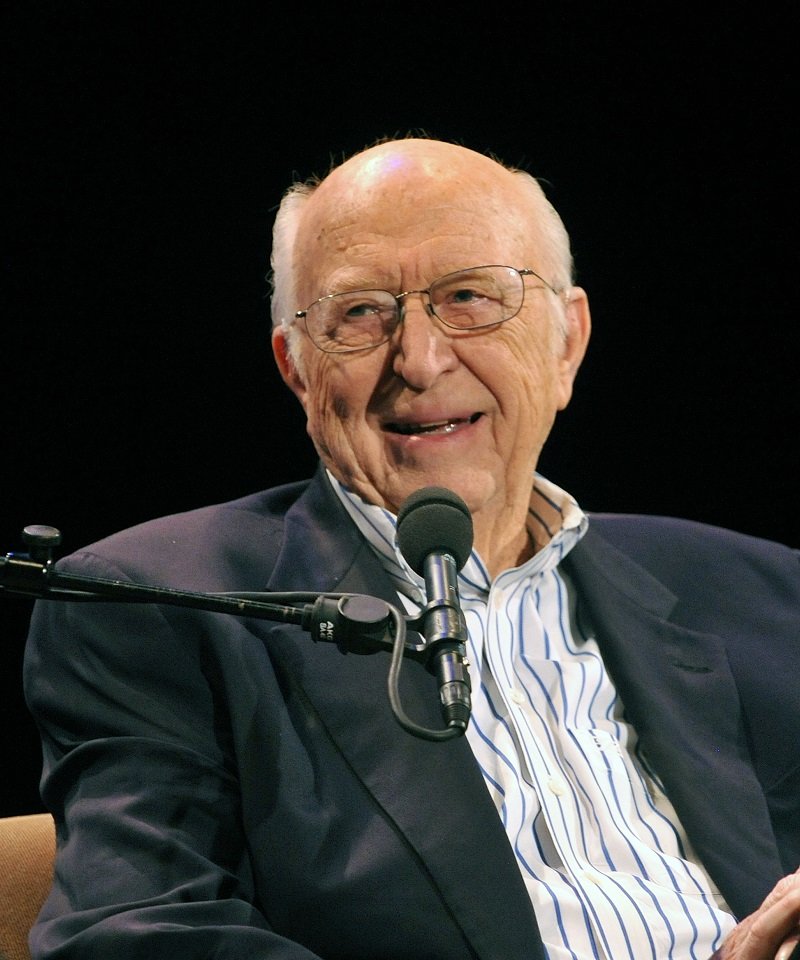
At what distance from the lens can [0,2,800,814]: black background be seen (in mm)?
2875

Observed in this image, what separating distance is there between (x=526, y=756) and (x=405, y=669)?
0.81ft

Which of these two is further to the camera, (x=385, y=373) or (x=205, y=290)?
(x=205, y=290)

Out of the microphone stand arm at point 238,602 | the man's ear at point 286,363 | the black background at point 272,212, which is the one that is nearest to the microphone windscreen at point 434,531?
the microphone stand arm at point 238,602

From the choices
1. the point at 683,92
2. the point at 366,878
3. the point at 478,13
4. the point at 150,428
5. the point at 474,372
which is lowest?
the point at 366,878

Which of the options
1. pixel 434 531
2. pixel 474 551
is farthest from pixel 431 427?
pixel 434 531

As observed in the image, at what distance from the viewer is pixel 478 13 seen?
3.14m

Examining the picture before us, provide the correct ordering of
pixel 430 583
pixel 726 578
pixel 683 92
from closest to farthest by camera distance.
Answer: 1. pixel 430 583
2. pixel 726 578
3. pixel 683 92

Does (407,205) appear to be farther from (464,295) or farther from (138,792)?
(138,792)

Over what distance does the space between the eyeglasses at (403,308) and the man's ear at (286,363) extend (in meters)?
0.16

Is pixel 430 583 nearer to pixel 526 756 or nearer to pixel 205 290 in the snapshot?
pixel 526 756

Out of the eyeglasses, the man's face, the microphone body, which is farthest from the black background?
the microphone body

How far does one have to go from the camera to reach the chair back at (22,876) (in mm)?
1851

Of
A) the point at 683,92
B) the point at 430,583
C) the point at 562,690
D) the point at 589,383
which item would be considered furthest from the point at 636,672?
the point at 683,92

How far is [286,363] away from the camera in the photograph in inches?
102
